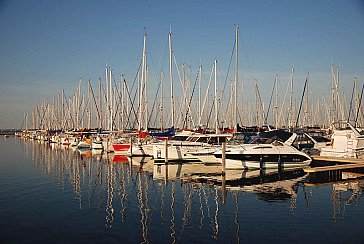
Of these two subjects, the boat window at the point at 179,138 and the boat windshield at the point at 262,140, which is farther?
the boat window at the point at 179,138

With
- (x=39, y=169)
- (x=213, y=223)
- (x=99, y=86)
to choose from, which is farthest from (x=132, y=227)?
(x=99, y=86)

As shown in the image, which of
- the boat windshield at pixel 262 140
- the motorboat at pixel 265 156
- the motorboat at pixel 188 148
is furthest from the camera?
the motorboat at pixel 188 148

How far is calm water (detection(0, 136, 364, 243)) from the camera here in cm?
1151

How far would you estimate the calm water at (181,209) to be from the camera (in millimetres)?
11508

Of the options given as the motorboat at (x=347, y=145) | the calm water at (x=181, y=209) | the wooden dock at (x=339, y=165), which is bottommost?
the calm water at (x=181, y=209)

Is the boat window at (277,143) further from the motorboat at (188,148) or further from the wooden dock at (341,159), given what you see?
the motorboat at (188,148)

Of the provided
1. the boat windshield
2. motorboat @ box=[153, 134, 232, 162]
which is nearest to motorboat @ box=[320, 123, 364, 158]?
the boat windshield

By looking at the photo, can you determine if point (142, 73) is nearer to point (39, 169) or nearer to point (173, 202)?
point (39, 169)

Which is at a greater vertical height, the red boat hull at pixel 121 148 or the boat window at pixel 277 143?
the boat window at pixel 277 143

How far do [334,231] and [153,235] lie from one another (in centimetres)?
652

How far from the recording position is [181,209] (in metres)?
15.2

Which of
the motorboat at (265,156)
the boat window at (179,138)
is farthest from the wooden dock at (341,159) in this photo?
the boat window at (179,138)

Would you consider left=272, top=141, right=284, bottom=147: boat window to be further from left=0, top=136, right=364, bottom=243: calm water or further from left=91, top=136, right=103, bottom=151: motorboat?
left=91, top=136, right=103, bottom=151: motorboat

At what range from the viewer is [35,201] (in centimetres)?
1712
